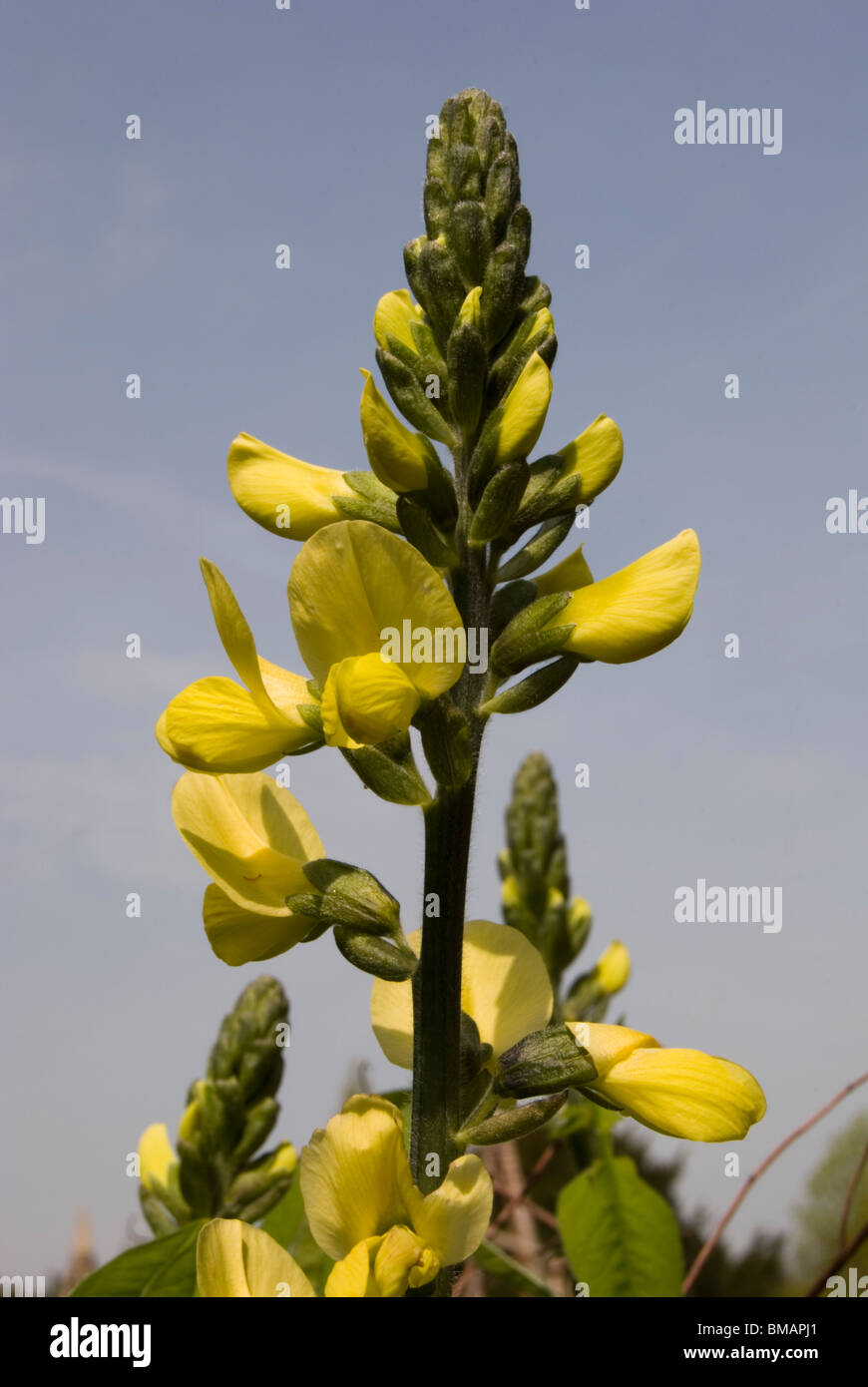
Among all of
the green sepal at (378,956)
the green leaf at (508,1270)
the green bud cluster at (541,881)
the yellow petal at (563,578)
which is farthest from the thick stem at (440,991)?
the green bud cluster at (541,881)

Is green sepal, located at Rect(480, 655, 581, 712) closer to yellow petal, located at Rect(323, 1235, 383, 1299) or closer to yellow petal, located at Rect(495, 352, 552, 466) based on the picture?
→ yellow petal, located at Rect(495, 352, 552, 466)

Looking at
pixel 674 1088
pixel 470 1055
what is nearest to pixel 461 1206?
pixel 470 1055

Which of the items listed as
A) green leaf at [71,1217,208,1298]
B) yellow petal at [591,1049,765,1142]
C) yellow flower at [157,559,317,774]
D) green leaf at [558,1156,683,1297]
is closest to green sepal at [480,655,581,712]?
yellow flower at [157,559,317,774]

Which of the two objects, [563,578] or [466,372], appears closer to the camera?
[466,372]

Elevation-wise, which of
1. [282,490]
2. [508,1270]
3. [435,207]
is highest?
[435,207]

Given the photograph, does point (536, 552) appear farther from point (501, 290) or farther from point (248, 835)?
point (248, 835)

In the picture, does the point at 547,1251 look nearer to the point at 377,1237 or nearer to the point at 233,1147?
the point at 233,1147
